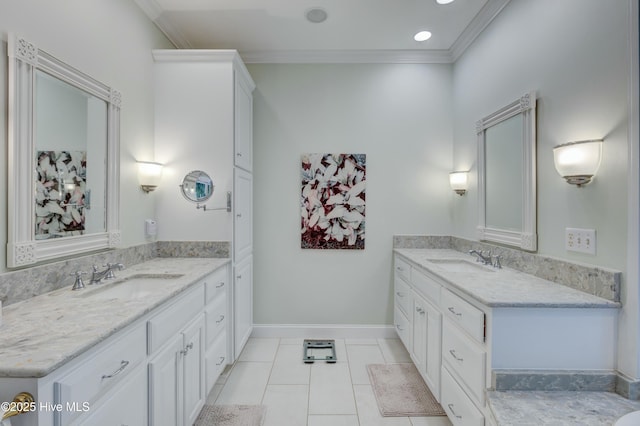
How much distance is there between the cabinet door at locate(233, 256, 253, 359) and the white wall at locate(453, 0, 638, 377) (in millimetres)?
2166

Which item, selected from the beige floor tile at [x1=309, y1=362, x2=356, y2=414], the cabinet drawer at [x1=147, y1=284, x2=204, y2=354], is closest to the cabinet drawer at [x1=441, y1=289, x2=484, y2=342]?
the beige floor tile at [x1=309, y1=362, x2=356, y2=414]

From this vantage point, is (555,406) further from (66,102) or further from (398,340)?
(66,102)

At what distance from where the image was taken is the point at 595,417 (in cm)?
116

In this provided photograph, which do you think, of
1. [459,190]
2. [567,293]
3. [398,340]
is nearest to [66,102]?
[567,293]

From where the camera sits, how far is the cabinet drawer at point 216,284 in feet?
6.97

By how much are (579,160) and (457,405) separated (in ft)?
4.51

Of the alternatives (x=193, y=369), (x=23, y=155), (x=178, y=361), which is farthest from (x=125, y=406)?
(x=23, y=155)

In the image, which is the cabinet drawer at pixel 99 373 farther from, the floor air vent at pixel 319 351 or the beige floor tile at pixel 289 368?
the floor air vent at pixel 319 351

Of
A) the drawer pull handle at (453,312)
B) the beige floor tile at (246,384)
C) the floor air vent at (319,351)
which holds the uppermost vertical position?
the drawer pull handle at (453,312)

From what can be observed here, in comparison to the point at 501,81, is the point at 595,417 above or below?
below

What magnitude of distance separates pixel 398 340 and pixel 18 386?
2.95 metres

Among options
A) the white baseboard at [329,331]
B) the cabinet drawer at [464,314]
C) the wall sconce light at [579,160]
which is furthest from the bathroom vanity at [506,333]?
the white baseboard at [329,331]

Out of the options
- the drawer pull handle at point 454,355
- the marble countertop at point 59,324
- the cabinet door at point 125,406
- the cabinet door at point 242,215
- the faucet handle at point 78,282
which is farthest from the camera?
the cabinet door at point 242,215

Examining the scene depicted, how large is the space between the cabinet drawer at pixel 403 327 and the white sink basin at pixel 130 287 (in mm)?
1841
